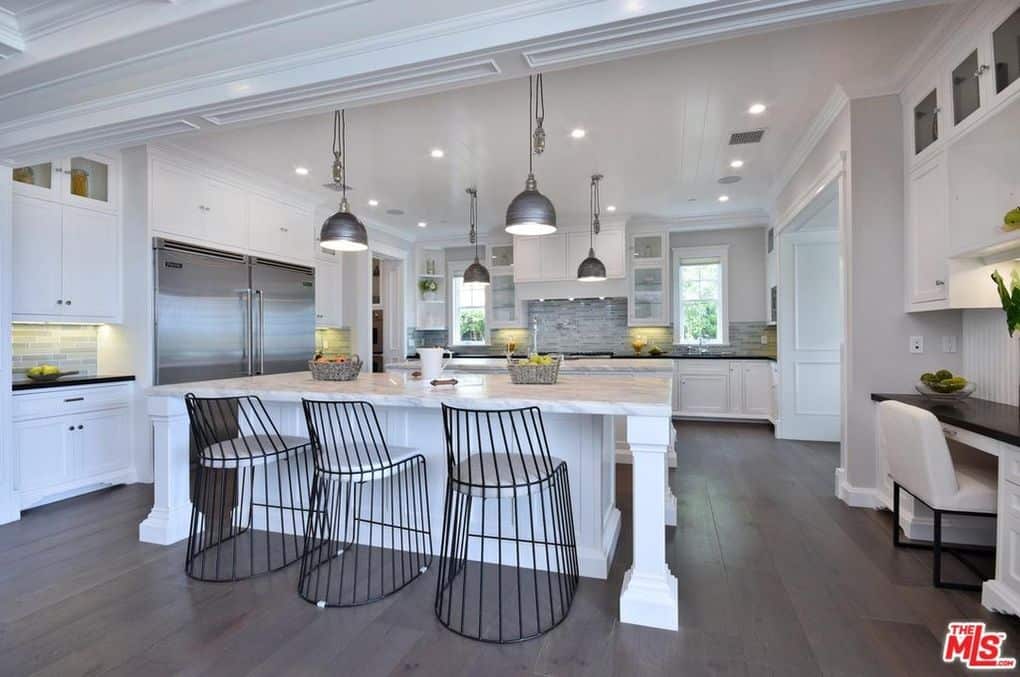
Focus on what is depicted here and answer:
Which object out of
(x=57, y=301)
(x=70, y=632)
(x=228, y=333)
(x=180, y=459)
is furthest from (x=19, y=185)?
(x=70, y=632)

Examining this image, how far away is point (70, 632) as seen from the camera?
1.99m

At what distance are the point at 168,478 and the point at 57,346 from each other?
80.6 inches

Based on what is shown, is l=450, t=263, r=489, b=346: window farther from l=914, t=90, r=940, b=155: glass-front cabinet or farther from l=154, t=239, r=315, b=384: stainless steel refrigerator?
l=914, t=90, r=940, b=155: glass-front cabinet

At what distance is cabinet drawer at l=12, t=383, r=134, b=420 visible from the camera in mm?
3381

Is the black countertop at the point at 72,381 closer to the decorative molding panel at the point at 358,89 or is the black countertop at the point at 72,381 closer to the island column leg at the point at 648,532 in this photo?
the decorative molding panel at the point at 358,89

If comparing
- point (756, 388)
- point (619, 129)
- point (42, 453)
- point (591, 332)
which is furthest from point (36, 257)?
point (756, 388)

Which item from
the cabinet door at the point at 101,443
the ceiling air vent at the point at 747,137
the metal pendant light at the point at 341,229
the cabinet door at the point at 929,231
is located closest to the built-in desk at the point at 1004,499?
the cabinet door at the point at 929,231

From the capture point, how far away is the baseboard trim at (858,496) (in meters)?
3.32

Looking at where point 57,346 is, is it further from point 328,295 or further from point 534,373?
point 534,373

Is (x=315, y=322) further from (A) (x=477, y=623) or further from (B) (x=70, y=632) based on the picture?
(A) (x=477, y=623)

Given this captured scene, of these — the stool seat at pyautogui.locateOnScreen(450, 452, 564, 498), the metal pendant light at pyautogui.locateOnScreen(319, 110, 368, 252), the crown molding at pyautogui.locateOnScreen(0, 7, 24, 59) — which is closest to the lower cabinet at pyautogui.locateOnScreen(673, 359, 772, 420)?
the metal pendant light at pyautogui.locateOnScreen(319, 110, 368, 252)

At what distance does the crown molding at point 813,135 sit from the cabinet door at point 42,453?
5.82 metres

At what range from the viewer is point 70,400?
3.62m

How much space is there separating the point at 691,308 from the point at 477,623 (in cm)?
580
